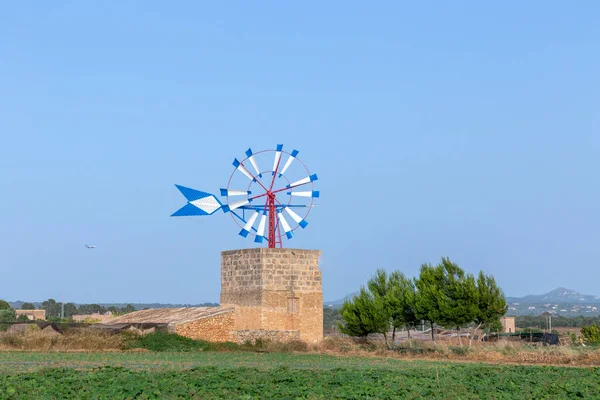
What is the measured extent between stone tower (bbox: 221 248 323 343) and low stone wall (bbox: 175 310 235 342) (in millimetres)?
346

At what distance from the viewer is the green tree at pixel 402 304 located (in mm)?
36750

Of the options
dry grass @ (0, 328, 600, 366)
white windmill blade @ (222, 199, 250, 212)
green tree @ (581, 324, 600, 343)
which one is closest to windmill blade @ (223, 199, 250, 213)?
white windmill blade @ (222, 199, 250, 212)

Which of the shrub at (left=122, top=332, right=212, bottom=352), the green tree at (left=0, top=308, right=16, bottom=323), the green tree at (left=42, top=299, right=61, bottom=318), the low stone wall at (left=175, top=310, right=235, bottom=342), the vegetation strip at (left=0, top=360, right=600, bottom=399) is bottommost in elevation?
the vegetation strip at (left=0, top=360, right=600, bottom=399)

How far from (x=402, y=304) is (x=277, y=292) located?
5.79 meters

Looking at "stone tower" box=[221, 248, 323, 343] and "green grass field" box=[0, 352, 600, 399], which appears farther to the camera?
"stone tower" box=[221, 248, 323, 343]

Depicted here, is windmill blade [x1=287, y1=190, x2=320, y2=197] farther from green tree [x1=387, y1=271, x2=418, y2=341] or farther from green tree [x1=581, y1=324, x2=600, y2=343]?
green tree [x1=581, y1=324, x2=600, y2=343]

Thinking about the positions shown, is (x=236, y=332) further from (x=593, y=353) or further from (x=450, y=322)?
(x=593, y=353)

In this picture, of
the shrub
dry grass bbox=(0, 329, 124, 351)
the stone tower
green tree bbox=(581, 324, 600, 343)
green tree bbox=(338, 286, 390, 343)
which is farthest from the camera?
green tree bbox=(581, 324, 600, 343)

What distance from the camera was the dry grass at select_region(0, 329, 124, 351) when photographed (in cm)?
3125

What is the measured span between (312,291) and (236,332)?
342cm

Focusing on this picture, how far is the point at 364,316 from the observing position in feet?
121

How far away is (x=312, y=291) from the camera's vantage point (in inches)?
1387

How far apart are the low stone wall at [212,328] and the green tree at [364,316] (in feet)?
17.5

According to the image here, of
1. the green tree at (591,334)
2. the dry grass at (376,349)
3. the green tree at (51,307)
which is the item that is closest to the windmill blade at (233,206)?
the dry grass at (376,349)
